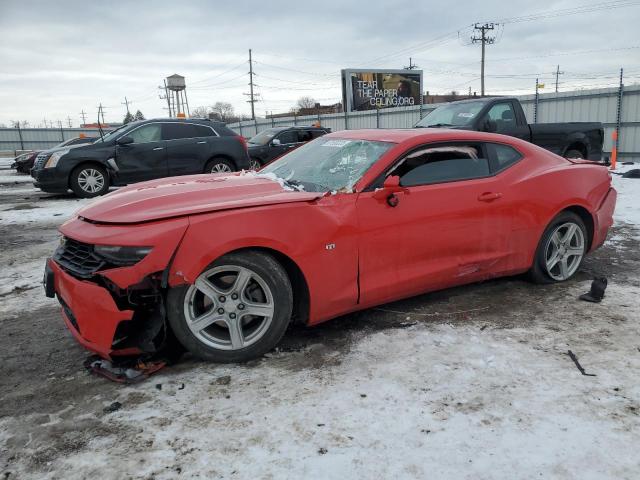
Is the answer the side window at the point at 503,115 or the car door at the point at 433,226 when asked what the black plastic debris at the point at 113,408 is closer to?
the car door at the point at 433,226

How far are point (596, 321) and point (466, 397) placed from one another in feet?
5.35

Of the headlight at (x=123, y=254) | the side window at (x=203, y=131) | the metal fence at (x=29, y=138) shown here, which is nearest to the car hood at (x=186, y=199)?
the headlight at (x=123, y=254)

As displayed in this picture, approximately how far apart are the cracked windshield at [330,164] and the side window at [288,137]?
10940mm

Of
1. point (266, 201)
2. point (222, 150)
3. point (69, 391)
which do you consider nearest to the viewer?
point (69, 391)

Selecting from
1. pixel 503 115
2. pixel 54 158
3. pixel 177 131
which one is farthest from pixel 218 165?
pixel 503 115

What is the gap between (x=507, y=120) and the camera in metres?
9.62

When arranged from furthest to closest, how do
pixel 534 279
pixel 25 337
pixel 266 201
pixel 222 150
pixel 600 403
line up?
pixel 222 150 < pixel 534 279 < pixel 25 337 < pixel 266 201 < pixel 600 403

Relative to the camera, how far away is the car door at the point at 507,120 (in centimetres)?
936

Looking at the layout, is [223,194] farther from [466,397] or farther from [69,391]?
[466,397]

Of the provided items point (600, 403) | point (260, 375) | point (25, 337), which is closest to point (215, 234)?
point (260, 375)

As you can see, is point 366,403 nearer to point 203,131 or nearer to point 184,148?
point 184,148

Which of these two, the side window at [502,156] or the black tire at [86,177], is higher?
the side window at [502,156]

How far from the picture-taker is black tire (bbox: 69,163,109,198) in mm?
10406

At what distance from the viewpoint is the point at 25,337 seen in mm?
3600
